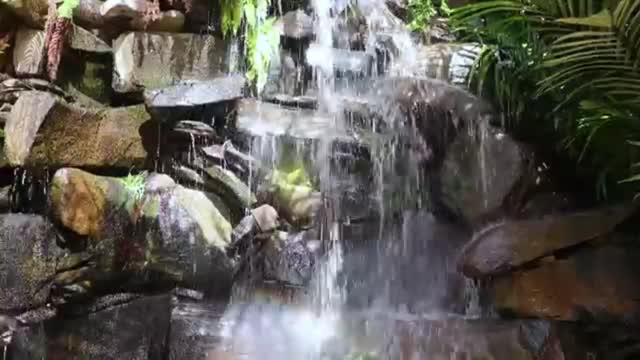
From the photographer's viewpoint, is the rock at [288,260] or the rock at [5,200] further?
the rock at [288,260]

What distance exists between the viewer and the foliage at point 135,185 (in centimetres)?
416

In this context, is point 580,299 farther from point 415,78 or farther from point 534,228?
point 415,78

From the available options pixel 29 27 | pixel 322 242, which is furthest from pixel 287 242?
pixel 29 27

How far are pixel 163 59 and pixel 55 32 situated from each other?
720 mm

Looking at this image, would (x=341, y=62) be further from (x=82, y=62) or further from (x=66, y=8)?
(x=66, y=8)

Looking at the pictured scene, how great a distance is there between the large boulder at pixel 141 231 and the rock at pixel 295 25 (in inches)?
69.4

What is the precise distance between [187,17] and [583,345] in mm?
3392

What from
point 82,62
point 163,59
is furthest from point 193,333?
point 82,62

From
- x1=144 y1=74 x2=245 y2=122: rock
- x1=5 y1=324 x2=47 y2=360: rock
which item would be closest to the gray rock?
x1=144 y1=74 x2=245 y2=122: rock

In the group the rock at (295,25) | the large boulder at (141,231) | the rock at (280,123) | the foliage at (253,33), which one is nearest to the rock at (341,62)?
the rock at (295,25)

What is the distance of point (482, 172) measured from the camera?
4156 millimetres

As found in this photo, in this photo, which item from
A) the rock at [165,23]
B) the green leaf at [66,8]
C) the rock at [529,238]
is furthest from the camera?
the rock at [165,23]

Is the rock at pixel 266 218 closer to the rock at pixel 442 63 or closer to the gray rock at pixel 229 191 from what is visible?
the gray rock at pixel 229 191

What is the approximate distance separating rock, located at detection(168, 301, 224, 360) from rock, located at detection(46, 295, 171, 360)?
0.08 m
